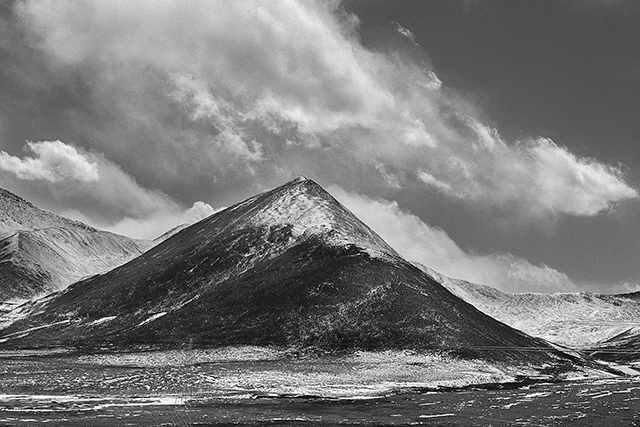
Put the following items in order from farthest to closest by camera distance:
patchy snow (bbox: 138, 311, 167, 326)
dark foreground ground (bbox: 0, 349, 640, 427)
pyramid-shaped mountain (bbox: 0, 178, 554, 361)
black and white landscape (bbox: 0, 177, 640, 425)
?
patchy snow (bbox: 138, 311, 167, 326) → pyramid-shaped mountain (bbox: 0, 178, 554, 361) → black and white landscape (bbox: 0, 177, 640, 425) → dark foreground ground (bbox: 0, 349, 640, 427)

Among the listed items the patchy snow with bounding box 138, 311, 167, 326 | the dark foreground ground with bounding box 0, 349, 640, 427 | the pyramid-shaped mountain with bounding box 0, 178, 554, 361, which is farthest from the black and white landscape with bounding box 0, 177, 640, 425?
the patchy snow with bounding box 138, 311, 167, 326

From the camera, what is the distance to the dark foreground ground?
208 feet

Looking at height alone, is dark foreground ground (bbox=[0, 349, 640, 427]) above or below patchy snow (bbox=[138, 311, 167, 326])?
below

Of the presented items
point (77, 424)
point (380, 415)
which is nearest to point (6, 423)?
point (77, 424)

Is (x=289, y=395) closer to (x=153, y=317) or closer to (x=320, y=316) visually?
(x=320, y=316)

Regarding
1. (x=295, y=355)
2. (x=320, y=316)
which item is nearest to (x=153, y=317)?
(x=320, y=316)

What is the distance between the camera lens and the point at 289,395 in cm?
8831

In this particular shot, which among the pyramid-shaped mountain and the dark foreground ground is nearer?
the dark foreground ground

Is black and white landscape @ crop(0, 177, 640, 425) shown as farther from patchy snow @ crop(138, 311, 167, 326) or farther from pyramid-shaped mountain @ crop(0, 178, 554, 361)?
patchy snow @ crop(138, 311, 167, 326)

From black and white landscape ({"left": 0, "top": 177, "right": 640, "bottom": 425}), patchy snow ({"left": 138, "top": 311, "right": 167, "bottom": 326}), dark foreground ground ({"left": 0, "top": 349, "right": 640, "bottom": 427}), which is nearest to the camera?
dark foreground ground ({"left": 0, "top": 349, "right": 640, "bottom": 427})

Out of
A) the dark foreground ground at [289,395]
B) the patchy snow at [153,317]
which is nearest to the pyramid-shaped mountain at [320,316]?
the patchy snow at [153,317]

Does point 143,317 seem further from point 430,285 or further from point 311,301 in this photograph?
point 430,285

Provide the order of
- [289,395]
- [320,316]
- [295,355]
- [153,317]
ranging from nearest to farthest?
[289,395] → [295,355] → [320,316] → [153,317]

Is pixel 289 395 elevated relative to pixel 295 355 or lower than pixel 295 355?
lower
